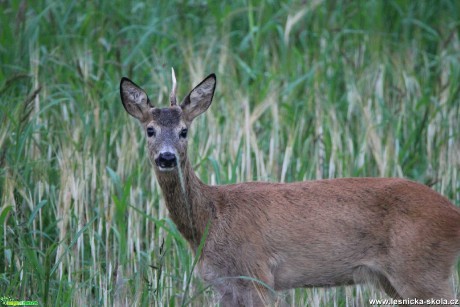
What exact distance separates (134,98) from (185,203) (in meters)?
0.86

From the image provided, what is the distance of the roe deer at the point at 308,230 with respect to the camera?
6031 millimetres

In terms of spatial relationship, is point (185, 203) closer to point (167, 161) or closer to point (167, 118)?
point (167, 161)

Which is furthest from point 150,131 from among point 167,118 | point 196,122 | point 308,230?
point 196,122

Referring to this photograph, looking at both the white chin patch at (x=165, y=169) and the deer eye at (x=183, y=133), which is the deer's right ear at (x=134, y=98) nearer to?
the deer eye at (x=183, y=133)

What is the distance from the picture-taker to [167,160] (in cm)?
614

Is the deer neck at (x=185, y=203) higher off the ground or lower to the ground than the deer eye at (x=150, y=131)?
lower

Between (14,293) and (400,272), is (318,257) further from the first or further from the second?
(14,293)

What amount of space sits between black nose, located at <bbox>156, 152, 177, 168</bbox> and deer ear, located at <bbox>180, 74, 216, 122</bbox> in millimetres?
580

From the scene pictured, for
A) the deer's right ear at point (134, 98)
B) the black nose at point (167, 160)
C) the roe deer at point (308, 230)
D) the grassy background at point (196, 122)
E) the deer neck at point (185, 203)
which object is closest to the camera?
the roe deer at point (308, 230)

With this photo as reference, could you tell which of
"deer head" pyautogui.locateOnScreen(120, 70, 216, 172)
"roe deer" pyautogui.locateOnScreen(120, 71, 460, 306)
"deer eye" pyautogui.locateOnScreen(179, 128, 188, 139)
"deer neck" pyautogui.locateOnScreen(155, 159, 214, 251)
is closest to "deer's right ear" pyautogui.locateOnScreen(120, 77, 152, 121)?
"deer head" pyautogui.locateOnScreen(120, 70, 216, 172)

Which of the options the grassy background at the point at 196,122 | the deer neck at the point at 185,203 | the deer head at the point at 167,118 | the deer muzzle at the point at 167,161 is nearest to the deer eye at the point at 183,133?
the deer head at the point at 167,118

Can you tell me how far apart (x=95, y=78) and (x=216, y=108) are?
1.20m

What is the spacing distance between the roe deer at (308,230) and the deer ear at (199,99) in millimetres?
128

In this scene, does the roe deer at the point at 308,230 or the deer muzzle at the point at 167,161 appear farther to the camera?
the deer muzzle at the point at 167,161
